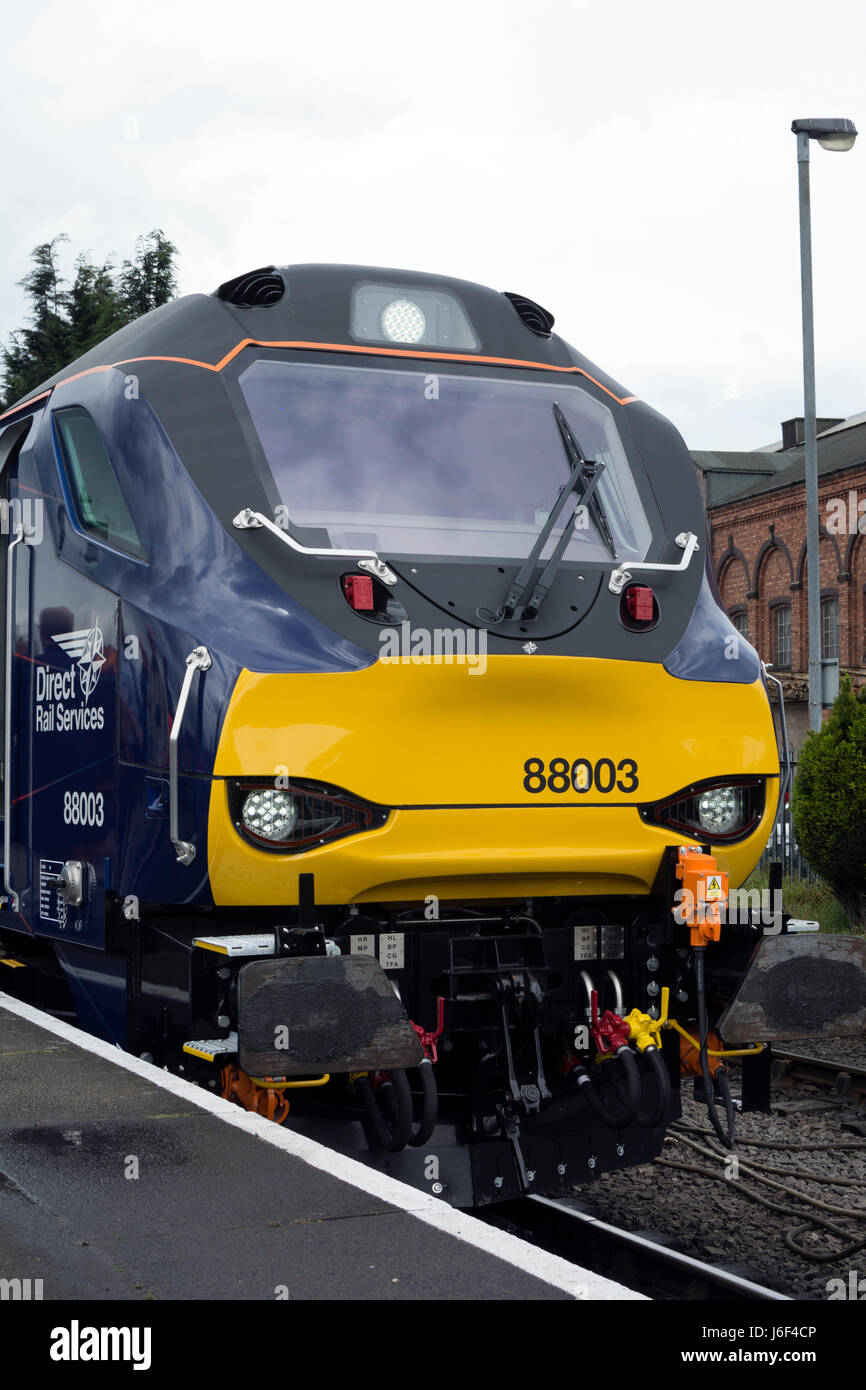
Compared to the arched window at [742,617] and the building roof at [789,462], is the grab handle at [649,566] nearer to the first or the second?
the building roof at [789,462]

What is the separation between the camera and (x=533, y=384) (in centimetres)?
641

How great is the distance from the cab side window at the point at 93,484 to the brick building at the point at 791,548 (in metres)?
29.0

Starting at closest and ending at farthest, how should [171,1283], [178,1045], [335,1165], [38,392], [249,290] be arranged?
[171,1283], [335,1165], [178,1045], [249,290], [38,392]

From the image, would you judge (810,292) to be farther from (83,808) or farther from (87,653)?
(83,808)

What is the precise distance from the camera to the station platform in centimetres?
348

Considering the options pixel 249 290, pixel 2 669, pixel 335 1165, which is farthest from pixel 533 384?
pixel 335 1165

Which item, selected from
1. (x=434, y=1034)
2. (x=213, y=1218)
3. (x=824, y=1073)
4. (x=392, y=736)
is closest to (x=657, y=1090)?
(x=434, y=1034)

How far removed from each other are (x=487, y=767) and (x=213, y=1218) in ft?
6.43

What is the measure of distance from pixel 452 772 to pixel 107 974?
1660 millimetres

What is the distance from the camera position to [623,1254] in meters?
5.88

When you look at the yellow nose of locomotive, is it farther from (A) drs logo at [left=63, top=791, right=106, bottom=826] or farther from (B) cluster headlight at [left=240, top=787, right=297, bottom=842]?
(A) drs logo at [left=63, top=791, right=106, bottom=826]

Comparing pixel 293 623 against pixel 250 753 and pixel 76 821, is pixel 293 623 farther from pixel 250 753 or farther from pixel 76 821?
pixel 76 821

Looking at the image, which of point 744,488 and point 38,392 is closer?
point 38,392

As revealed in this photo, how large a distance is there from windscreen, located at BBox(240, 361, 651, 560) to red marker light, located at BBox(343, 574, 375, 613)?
0.26 m
